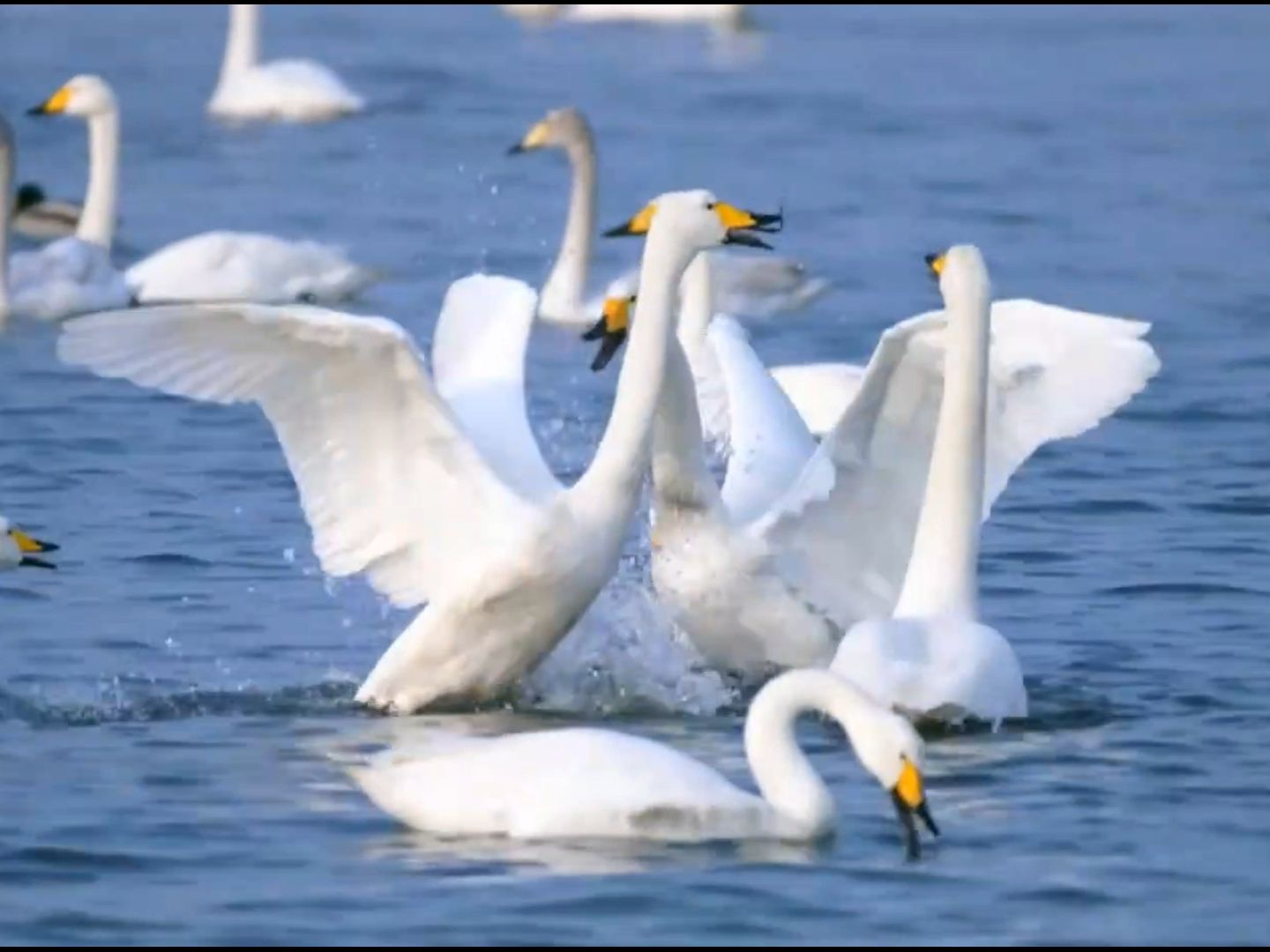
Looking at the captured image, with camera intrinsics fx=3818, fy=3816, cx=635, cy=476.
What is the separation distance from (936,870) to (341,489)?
272 cm

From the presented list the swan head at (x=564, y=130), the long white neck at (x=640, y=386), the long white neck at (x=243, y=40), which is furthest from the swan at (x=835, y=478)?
the long white neck at (x=243, y=40)

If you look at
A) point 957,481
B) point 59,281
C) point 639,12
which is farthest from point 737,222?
point 639,12

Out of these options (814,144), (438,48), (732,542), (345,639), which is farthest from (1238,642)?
(438,48)

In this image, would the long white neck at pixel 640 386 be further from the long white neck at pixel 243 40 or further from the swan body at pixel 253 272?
the long white neck at pixel 243 40

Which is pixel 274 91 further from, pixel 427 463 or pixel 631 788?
pixel 631 788

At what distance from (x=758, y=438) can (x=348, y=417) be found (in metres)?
1.65

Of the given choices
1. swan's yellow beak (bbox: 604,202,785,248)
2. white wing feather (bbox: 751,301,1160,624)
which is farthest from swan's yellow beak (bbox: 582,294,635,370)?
white wing feather (bbox: 751,301,1160,624)

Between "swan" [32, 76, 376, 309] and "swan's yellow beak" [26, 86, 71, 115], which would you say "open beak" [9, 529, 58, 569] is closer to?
"swan" [32, 76, 376, 309]

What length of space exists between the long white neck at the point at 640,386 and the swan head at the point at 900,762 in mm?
1673

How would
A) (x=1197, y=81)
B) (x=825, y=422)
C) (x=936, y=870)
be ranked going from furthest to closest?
(x=1197, y=81)
(x=825, y=422)
(x=936, y=870)

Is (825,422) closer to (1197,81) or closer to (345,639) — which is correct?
(345,639)

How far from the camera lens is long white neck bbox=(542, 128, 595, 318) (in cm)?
1969

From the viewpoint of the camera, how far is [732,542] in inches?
420

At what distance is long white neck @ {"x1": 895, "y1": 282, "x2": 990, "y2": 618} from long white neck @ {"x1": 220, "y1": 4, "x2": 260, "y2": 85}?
1816 cm
